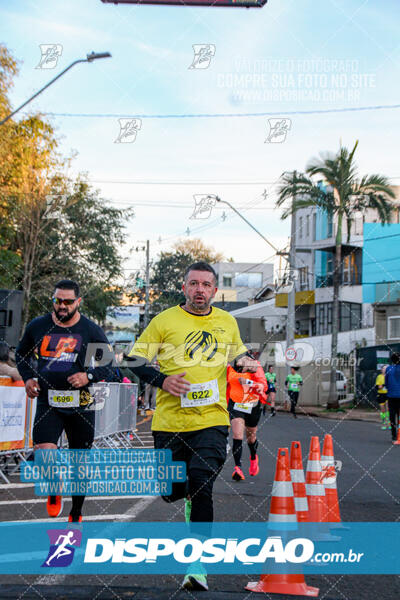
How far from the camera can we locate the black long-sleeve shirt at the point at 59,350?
19.8 ft

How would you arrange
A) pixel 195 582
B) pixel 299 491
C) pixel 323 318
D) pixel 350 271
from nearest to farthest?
pixel 195 582, pixel 299 491, pixel 350 271, pixel 323 318

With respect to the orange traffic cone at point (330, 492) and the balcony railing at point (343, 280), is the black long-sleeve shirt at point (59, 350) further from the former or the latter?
the balcony railing at point (343, 280)

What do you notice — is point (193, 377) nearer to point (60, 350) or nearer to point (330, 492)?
point (60, 350)

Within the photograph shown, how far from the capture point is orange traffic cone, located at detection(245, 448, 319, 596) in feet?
15.2

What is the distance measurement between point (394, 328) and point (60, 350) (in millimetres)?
33501

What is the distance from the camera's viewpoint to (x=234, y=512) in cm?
742

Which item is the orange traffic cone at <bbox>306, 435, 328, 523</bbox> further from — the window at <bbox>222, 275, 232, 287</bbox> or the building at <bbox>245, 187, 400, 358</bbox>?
the window at <bbox>222, 275, 232, 287</bbox>

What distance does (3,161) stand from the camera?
21766 mm

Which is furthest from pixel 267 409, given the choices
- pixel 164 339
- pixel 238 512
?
pixel 164 339

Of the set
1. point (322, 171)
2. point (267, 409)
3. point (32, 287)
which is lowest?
point (267, 409)

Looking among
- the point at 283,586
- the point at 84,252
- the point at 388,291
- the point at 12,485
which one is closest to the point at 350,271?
the point at 388,291

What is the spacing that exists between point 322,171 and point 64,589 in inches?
1135

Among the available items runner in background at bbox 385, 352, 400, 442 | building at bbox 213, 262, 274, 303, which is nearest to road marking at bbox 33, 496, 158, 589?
runner in background at bbox 385, 352, 400, 442

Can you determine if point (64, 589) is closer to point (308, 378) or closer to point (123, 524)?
point (123, 524)
